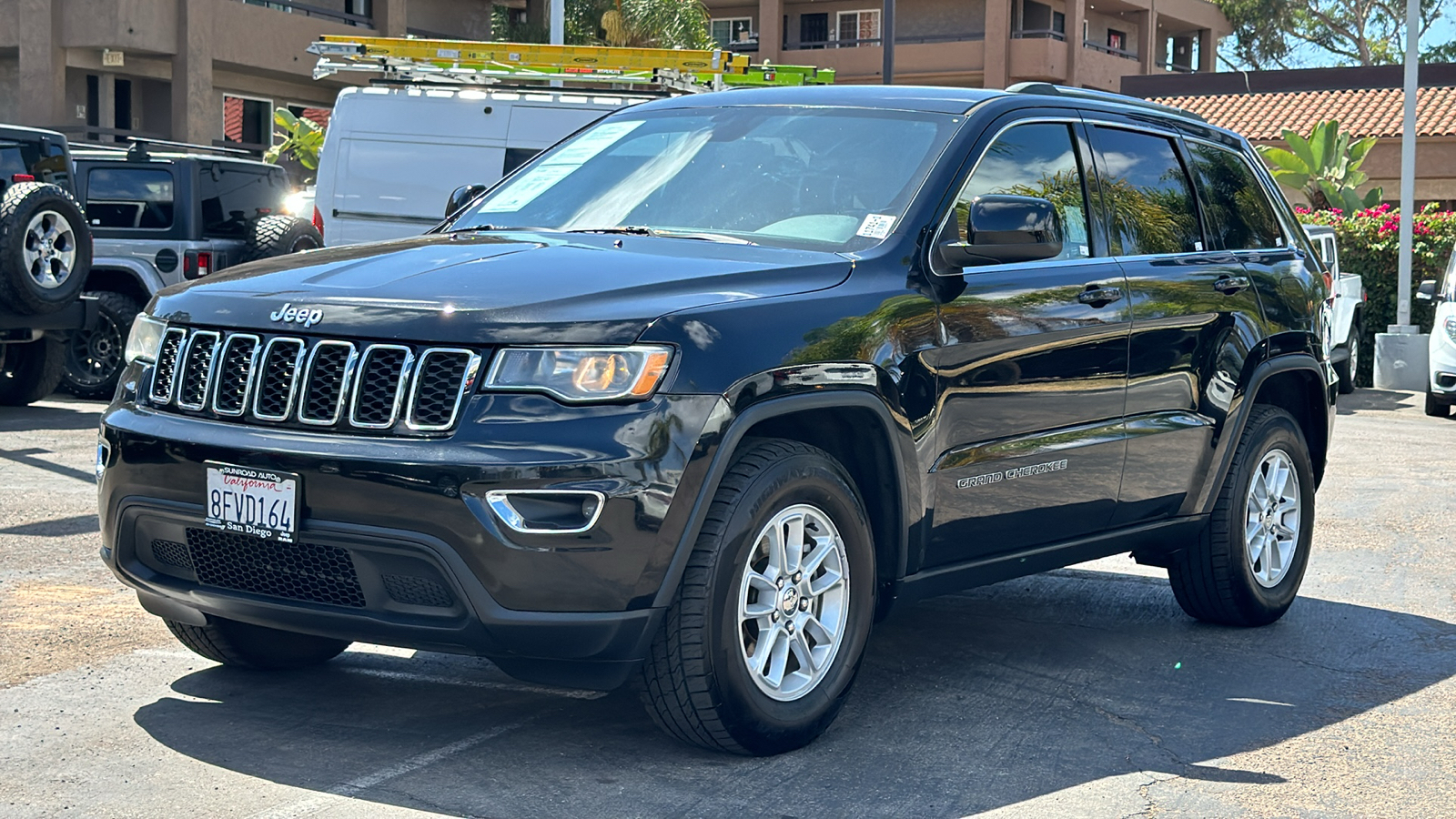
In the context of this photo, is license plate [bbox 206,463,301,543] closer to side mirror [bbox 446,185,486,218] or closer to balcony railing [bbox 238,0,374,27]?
side mirror [bbox 446,185,486,218]

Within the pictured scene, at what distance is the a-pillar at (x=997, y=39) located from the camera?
164 feet

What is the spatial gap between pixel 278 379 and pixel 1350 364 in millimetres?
18462

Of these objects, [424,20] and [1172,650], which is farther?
Result: [424,20]

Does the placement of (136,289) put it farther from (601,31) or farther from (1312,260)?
(601,31)

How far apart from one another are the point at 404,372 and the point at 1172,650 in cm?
336

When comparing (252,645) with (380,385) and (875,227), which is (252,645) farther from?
(875,227)

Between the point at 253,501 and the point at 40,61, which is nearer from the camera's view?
the point at 253,501

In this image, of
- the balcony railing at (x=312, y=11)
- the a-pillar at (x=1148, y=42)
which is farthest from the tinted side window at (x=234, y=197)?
the a-pillar at (x=1148, y=42)

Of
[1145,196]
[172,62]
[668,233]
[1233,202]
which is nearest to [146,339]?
[668,233]

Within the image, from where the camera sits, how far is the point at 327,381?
445 cm

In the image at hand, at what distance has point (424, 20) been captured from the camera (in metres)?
43.0

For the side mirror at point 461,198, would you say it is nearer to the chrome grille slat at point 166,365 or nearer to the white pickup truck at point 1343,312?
the chrome grille slat at point 166,365

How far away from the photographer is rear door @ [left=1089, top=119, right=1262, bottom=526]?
20.0ft

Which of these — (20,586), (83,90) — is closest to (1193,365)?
(20,586)
